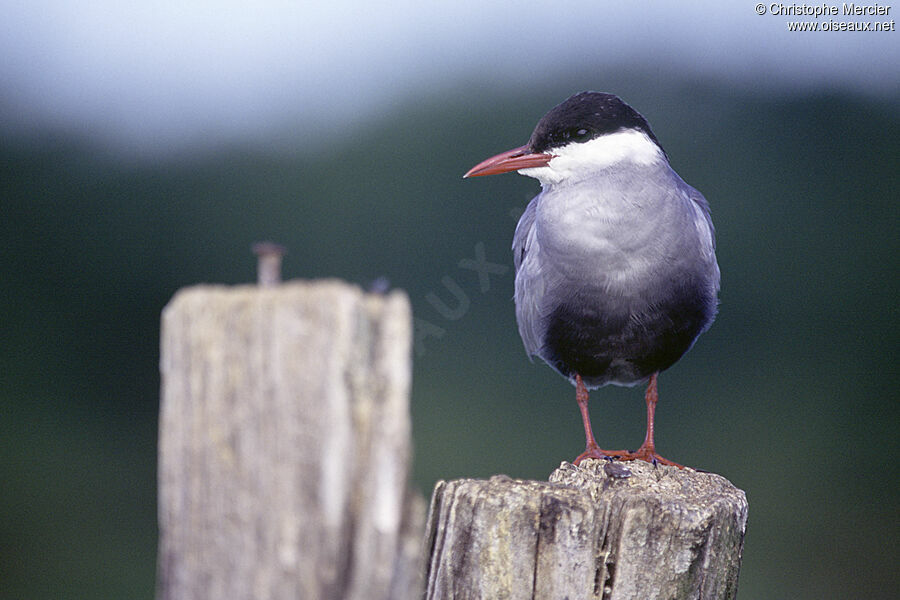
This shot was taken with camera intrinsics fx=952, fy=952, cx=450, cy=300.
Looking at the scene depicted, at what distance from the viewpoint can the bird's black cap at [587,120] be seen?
4141mm

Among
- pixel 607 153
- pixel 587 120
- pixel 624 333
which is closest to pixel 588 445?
pixel 624 333

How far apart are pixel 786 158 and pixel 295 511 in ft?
28.9

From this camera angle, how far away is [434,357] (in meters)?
9.34

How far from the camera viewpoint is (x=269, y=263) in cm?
187

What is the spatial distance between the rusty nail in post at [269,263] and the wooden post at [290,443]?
0.08 feet

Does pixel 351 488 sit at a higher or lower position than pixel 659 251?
lower

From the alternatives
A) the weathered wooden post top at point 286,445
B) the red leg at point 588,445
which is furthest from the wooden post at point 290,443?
the red leg at point 588,445

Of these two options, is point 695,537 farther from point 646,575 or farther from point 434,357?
point 434,357

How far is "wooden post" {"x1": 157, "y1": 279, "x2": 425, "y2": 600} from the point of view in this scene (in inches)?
69.5

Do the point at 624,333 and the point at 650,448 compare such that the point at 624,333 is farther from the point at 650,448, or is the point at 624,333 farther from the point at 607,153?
the point at 607,153

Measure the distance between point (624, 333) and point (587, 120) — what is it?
952mm

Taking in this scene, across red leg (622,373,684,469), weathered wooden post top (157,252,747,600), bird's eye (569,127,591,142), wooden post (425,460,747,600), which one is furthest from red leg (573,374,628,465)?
weathered wooden post top (157,252,747,600)

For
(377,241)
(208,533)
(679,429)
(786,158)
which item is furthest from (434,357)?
(208,533)

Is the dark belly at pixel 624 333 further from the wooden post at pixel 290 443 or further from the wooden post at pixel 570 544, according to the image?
the wooden post at pixel 290 443
